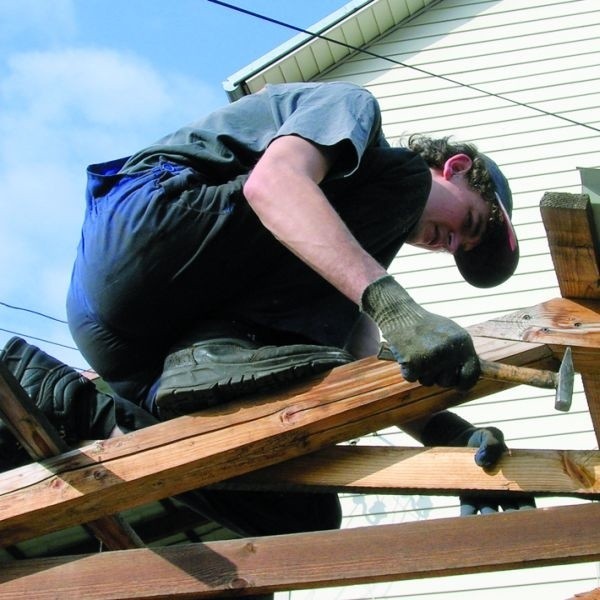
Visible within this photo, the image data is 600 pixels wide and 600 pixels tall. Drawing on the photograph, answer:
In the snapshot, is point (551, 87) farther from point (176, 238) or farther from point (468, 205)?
point (176, 238)

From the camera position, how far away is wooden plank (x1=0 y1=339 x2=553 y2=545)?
10.0 feet

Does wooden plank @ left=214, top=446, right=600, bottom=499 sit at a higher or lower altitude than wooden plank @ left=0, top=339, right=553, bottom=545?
lower

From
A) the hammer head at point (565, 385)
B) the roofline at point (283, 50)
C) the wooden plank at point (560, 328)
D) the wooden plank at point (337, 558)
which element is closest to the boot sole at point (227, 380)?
the wooden plank at point (337, 558)

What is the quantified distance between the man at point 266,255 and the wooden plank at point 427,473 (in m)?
0.07

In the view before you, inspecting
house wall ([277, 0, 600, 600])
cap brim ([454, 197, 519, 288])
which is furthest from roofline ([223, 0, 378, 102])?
cap brim ([454, 197, 519, 288])

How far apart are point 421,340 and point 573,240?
0.61m

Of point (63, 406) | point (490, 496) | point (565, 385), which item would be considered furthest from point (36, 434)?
point (565, 385)

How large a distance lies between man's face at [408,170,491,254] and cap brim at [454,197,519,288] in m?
0.07

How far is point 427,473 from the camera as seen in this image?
319 cm

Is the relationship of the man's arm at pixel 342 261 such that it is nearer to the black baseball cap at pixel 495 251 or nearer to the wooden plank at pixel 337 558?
the wooden plank at pixel 337 558

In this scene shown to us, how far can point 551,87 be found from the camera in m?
8.40

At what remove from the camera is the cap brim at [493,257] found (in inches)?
148

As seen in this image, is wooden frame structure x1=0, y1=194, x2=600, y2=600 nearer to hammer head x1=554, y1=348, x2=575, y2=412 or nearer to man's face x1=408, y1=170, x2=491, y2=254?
hammer head x1=554, y1=348, x2=575, y2=412

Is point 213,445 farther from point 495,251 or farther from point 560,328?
point 495,251
